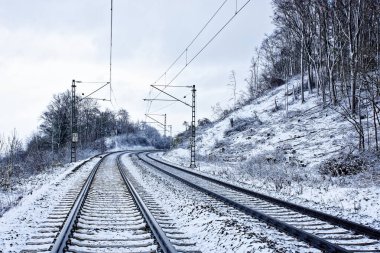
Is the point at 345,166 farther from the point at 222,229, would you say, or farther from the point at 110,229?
the point at 110,229

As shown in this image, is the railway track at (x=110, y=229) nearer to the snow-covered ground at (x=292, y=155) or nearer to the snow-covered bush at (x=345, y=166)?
the snow-covered ground at (x=292, y=155)

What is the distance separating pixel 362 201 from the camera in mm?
11367

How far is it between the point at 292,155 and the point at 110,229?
61.6ft

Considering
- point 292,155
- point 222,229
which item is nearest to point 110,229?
point 222,229

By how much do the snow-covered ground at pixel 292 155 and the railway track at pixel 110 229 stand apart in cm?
439

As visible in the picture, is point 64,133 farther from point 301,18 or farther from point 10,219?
point 10,219

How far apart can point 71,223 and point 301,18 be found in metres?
31.1

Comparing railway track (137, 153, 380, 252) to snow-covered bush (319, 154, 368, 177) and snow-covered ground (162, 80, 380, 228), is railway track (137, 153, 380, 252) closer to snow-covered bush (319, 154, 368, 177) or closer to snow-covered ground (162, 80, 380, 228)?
snow-covered ground (162, 80, 380, 228)

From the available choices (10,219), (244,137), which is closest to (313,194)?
(10,219)

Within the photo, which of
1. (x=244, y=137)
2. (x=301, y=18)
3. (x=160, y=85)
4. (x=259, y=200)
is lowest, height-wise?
(x=259, y=200)

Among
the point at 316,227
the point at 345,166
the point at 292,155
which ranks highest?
the point at 292,155

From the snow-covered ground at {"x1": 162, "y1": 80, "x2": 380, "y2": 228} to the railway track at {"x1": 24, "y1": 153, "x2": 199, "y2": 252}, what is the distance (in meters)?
4.39

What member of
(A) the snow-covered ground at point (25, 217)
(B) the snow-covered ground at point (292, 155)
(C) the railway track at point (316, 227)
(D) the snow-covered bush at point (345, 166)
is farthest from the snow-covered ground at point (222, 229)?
(D) the snow-covered bush at point (345, 166)

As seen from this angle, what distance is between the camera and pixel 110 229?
832 centimetres
